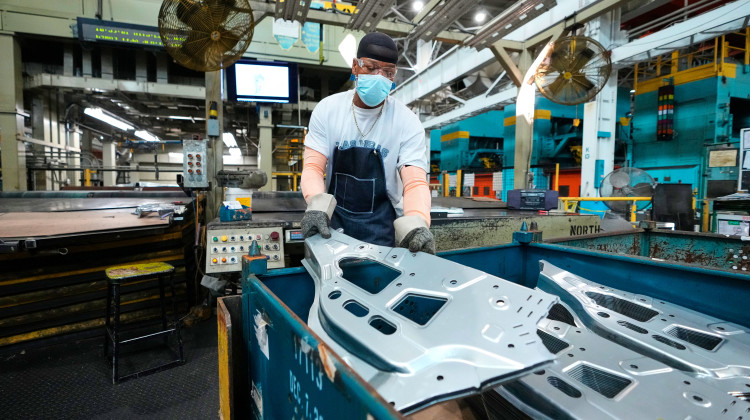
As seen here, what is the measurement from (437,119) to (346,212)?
31.8 ft

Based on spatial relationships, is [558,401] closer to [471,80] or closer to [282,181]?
[471,80]

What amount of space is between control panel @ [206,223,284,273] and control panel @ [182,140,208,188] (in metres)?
1.17

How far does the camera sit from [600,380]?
1029mm

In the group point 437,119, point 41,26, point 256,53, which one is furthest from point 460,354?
point 437,119

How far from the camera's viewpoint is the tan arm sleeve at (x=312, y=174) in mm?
1621

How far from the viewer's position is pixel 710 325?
123cm

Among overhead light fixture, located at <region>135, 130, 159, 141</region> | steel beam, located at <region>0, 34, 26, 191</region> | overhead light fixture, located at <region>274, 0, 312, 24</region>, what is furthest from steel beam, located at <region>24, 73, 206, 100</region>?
overhead light fixture, located at <region>135, 130, 159, 141</region>

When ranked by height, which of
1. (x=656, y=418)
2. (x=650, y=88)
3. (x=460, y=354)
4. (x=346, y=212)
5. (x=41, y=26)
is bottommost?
(x=656, y=418)

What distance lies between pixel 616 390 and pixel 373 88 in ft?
4.77

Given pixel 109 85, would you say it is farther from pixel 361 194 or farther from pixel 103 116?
pixel 361 194

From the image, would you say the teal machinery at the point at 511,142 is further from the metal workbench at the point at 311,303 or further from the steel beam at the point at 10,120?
the steel beam at the point at 10,120

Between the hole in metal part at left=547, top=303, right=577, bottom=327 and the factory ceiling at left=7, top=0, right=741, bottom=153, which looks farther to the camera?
the factory ceiling at left=7, top=0, right=741, bottom=153

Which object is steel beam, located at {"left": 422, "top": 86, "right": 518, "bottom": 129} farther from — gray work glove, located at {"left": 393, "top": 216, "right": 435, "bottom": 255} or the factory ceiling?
gray work glove, located at {"left": 393, "top": 216, "right": 435, "bottom": 255}

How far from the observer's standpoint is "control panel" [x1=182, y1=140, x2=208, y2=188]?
3295 millimetres
